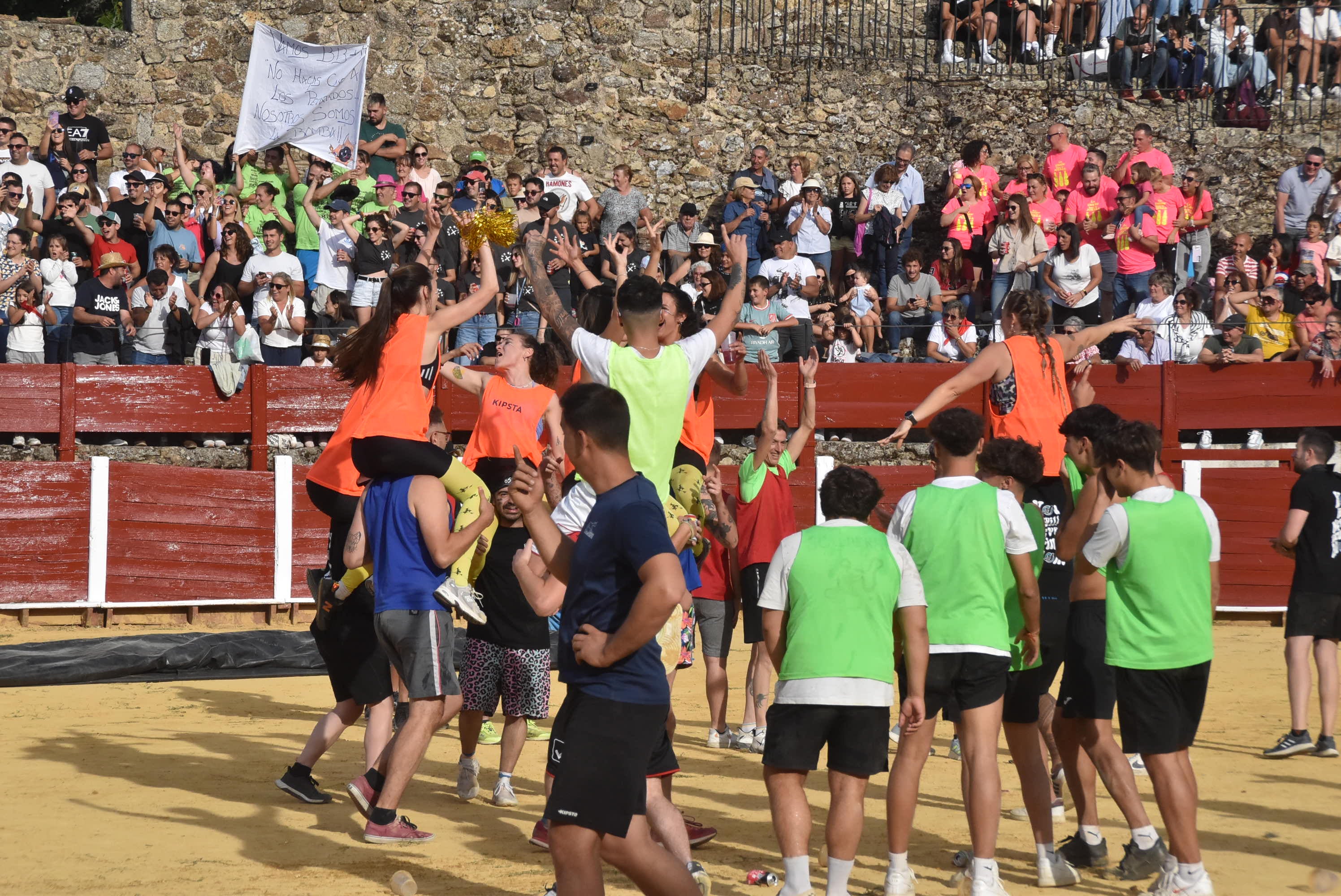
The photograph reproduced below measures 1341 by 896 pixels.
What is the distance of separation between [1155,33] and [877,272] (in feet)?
23.2

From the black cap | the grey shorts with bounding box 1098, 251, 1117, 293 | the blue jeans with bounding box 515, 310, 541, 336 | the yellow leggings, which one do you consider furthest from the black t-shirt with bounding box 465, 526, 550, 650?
the grey shorts with bounding box 1098, 251, 1117, 293

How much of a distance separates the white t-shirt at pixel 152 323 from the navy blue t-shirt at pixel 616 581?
11567 mm

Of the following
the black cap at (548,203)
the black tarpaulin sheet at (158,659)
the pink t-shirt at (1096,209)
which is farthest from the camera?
the pink t-shirt at (1096,209)

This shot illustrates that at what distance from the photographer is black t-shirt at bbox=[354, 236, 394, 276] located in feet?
49.1

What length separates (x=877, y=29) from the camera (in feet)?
71.6

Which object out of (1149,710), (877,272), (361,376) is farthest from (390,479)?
(877,272)

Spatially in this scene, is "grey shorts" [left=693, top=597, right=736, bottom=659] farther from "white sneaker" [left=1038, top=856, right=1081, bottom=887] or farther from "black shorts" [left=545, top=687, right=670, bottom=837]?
"black shorts" [left=545, top=687, right=670, bottom=837]

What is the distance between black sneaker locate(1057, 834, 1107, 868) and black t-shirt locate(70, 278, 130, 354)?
11.5 m

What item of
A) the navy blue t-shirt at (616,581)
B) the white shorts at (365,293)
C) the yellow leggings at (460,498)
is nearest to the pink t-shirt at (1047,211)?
the white shorts at (365,293)

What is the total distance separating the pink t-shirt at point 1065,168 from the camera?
59.8 ft

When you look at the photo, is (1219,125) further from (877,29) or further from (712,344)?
(712,344)

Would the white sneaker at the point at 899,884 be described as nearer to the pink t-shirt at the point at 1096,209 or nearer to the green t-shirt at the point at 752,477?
the green t-shirt at the point at 752,477

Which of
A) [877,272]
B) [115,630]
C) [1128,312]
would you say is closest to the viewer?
[115,630]

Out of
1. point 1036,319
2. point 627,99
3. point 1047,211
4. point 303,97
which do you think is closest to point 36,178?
point 303,97
